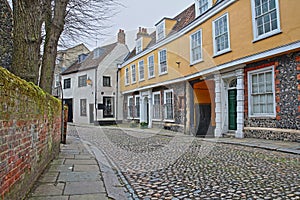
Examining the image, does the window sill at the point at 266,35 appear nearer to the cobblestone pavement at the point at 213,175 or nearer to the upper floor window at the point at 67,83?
the cobblestone pavement at the point at 213,175

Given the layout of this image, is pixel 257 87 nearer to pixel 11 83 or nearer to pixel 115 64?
pixel 11 83

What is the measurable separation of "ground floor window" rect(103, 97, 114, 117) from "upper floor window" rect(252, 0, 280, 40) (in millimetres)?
17070

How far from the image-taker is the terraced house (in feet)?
27.0

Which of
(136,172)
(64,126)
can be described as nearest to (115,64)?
(64,126)

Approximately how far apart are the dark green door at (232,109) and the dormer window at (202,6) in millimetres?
4297

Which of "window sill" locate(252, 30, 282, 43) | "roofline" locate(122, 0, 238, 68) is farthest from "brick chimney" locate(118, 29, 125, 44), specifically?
"window sill" locate(252, 30, 282, 43)

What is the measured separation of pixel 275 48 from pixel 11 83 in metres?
8.23

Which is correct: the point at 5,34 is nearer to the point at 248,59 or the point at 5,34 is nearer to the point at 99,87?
the point at 248,59

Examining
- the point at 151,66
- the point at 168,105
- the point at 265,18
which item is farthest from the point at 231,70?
the point at 151,66

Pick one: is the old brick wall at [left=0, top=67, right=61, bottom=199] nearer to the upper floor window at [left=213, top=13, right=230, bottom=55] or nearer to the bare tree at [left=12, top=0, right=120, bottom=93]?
the bare tree at [left=12, top=0, right=120, bottom=93]

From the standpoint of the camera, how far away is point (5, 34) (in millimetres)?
7410

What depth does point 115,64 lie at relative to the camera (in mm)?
24781

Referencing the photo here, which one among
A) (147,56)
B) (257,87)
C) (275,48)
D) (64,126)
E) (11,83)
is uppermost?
(147,56)

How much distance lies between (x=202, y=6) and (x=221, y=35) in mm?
2479
